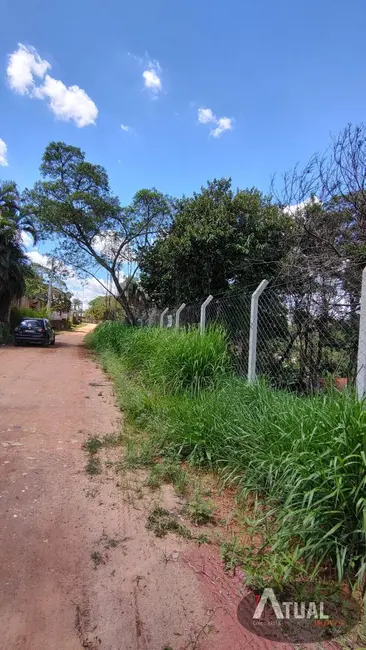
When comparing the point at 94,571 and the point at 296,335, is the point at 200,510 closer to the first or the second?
the point at 94,571

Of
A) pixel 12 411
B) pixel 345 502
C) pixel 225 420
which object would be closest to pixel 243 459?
pixel 225 420

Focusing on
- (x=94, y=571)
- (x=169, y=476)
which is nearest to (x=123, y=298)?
(x=169, y=476)

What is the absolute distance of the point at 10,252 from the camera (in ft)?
67.4

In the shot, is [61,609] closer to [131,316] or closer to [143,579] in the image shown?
[143,579]

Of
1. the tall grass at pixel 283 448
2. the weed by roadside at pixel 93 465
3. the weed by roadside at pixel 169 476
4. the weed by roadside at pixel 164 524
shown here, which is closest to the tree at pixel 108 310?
the tall grass at pixel 283 448

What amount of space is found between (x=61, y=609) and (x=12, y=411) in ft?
14.1

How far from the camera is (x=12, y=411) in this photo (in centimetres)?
590

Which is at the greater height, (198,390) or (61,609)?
(198,390)

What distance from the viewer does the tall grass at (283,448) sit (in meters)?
2.30

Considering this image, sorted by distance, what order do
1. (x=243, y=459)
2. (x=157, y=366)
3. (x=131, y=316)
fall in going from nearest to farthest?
1. (x=243, y=459)
2. (x=157, y=366)
3. (x=131, y=316)

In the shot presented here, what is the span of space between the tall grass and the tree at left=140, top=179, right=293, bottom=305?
5608mm

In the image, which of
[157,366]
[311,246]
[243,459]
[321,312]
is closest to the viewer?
[243,459]

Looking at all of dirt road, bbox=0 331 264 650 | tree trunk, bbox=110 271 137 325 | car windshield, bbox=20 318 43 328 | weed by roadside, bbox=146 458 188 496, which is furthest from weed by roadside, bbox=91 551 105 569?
car windshield, bbox=20 318 43 328

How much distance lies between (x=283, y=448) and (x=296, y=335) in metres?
2.91
